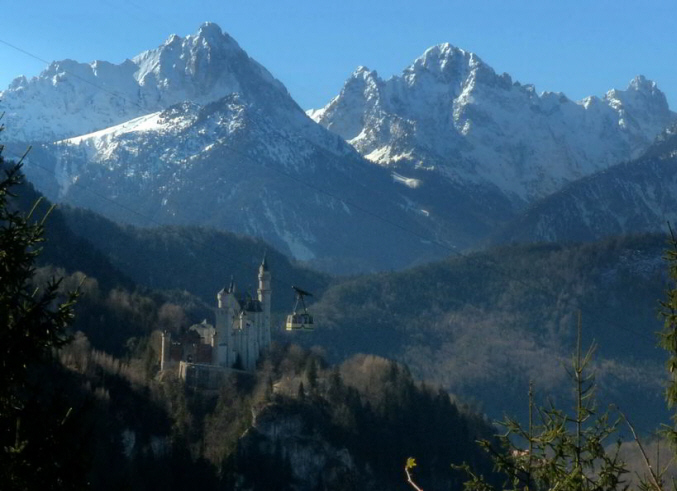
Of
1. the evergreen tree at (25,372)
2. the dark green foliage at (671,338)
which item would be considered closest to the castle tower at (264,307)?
the evergreen tree at (25,372)

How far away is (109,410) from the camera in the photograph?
115312 millimetres

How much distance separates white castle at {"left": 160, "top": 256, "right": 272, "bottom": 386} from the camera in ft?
404

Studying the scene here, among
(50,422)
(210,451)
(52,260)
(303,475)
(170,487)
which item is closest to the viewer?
(50,422)

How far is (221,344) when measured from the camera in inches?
4951

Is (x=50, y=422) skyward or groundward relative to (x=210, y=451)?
skyward

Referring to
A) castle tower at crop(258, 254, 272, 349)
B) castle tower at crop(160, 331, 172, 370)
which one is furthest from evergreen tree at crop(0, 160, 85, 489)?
castle tower at crop(258, 254, 272, 349)

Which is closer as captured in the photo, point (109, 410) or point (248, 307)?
point (109, 410)

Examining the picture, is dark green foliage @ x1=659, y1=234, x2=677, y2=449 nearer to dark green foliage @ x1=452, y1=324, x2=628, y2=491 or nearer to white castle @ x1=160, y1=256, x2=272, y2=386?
dark green foliage @ x1=452, y1=324, x2=628, y2=491

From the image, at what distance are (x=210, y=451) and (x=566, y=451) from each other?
102000 millimetres

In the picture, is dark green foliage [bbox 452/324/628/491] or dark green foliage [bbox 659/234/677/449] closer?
dark green foliage [bbox 452/324/628/491]

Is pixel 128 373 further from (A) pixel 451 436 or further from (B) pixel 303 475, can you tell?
(A) pixel 451 436

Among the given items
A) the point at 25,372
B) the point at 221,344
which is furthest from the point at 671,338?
the point at 221,344

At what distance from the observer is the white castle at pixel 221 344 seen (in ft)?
404

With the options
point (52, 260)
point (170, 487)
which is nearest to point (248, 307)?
point (170, 487)
